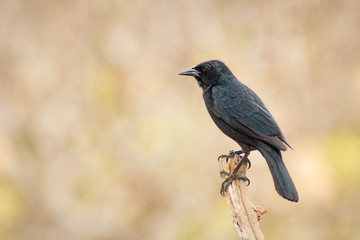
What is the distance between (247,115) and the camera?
5410mm

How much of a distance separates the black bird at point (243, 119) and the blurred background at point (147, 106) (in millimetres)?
4517

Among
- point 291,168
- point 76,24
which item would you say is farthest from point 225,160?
point 76,24

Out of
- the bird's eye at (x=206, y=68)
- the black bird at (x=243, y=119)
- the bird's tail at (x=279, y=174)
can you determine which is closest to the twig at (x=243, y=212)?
the black bird at (x=243, y=119)

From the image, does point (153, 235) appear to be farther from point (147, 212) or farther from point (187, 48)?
point (187, 48)

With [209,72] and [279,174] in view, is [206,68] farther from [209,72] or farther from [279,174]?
[279,174]

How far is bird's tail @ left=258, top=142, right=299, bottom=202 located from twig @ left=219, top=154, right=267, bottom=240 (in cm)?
27

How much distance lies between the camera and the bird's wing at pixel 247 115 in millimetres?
5215

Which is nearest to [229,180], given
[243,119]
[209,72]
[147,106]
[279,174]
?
[279,174]

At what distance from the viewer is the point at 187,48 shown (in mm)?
11297

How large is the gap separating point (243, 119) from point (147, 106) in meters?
5.79

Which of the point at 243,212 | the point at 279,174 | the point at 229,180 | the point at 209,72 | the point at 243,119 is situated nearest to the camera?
the point at 243,212

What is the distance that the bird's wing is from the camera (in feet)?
17.1

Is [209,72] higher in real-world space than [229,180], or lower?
higher

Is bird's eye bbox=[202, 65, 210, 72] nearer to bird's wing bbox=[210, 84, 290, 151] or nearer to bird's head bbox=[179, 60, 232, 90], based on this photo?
bird's head bbox=[179, 60, 232, 90]
